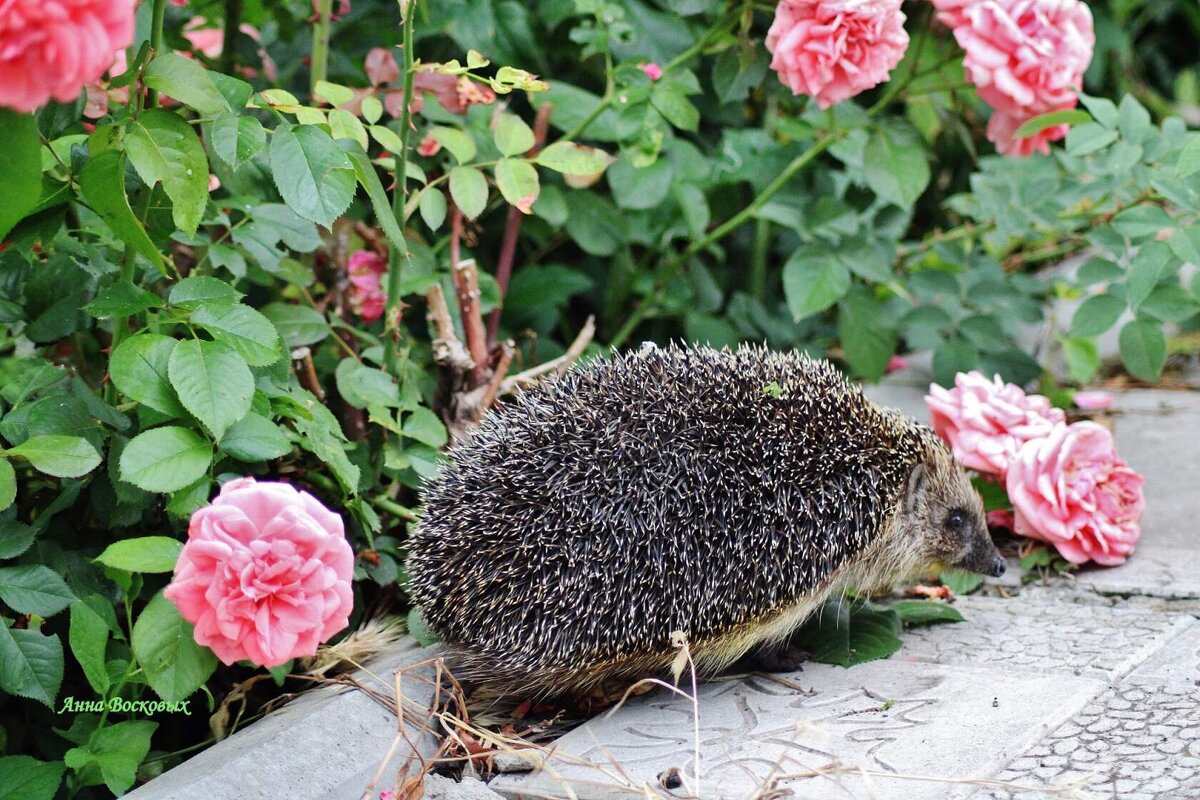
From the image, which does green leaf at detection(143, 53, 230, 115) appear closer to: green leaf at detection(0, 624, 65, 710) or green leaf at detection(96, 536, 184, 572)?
green leaf at detection(96, 536, 184, 572)

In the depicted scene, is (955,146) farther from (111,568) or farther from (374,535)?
(111,568)

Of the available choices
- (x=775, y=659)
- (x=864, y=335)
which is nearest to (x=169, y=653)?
(x=775, y=659)

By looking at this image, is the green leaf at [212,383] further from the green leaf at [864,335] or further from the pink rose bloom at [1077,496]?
the green leaf at [864,335]

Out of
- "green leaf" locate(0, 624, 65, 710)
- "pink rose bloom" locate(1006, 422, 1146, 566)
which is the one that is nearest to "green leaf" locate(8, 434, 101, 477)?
"green leaf" locate(0, 624, 65, 710)

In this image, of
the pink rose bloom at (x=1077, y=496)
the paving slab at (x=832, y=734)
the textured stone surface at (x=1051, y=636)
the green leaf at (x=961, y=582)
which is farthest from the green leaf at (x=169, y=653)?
the pink rose bloom at (x=1077, y=496)

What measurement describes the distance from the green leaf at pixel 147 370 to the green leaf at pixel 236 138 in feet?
1.39

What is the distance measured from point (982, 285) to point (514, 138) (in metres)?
2.24

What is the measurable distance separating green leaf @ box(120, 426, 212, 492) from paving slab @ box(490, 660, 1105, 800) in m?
0.96

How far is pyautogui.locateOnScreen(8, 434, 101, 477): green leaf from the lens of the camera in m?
2.59

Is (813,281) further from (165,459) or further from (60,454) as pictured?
(60,454)

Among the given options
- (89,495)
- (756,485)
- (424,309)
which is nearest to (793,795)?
(756,485)

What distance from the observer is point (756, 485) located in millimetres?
3104

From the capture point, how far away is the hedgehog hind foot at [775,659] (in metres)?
3.35

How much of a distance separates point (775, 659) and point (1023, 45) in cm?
206
